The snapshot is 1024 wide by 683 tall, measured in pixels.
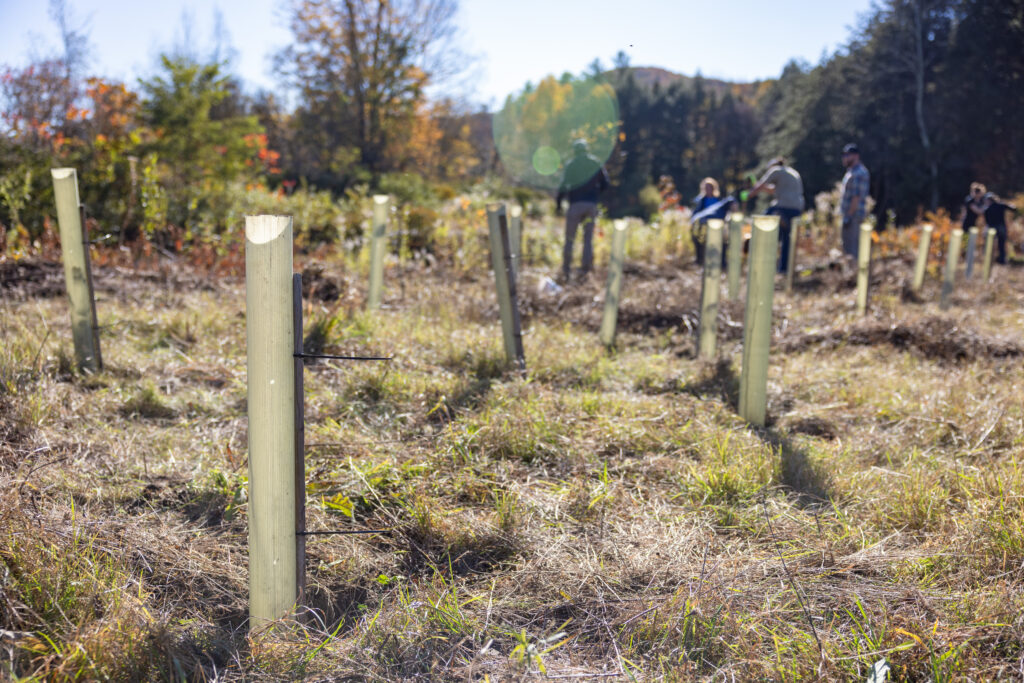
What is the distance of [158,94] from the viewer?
11.2 meters

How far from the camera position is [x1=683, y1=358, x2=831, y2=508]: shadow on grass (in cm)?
266

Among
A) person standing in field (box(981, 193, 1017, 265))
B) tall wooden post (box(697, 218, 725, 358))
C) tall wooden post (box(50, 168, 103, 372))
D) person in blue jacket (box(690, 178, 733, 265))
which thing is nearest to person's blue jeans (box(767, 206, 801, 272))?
person in blue jacket (box(690, 178, 733, 265))

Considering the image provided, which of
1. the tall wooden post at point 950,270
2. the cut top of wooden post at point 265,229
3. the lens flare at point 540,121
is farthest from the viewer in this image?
the lens flare at point 540,121

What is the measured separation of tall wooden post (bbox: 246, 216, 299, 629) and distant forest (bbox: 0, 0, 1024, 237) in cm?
623

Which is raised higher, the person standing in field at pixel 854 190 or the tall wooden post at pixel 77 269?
the person standing in field at pixel 854 190

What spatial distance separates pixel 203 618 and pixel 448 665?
72 cm

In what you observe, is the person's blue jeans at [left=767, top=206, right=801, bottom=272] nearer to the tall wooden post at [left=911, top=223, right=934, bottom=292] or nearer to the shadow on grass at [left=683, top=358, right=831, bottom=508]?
the tall wooden post at [left=911, top=223, right=934, bottom=292]

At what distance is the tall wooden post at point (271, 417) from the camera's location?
166cm

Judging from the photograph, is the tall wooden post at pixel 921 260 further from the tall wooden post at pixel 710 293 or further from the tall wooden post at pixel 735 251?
the tall wooden post at pixel 710 293

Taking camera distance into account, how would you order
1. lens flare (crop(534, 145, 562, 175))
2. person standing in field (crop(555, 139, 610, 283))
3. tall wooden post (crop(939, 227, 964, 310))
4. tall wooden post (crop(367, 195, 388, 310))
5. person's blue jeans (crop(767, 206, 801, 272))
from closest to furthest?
tall wooden post (crop(367, 195, 388, 310)), tall wooden post (crop(939, 227, 964, 310)), person's blue jeans (crop(767, 206, 801, 272)), person standing in field (crop(555, 139, 610, 283)), lens flare (crop(534, 145, 562, 175))

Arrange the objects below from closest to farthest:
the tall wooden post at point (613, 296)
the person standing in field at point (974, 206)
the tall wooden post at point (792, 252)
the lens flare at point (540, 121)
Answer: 1. the tall wooden post at point (613, 296)
2. the tall wooden post at point (792, 252)
3. the person standing in field at point (974, 206)
4. the lens flare at point (540, 121)

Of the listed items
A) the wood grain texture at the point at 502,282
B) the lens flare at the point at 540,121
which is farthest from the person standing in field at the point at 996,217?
the lens flare at the point at 540,121

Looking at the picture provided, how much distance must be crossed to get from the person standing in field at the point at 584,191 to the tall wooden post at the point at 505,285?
4.84m

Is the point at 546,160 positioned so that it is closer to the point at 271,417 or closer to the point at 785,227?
Answer: the point at 785,227
